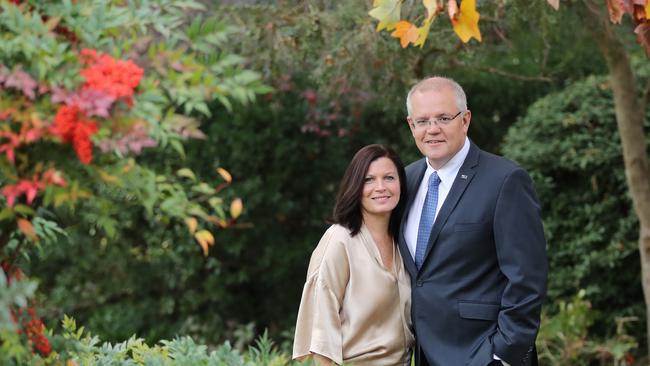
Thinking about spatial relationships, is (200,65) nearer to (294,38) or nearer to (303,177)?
(294,38)

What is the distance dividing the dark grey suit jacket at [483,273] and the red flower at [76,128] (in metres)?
1.74

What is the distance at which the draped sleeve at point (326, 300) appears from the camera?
3.70m

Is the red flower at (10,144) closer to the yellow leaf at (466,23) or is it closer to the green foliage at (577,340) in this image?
the yellow leaf at (466,23)

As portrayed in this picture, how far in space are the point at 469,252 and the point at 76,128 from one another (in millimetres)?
1813

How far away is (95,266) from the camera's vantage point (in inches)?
393

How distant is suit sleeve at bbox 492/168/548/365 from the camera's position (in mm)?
3516

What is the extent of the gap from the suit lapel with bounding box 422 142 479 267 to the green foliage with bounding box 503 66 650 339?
3.75 meters

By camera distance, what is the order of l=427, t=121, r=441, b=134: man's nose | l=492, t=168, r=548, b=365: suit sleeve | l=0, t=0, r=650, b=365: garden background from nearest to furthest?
l=0, t=0, r=650, b=365: garden background
l=492, t=168, r=548, b=365: suit sleeve
l=427, t=121, r=441, b=134: man's nose

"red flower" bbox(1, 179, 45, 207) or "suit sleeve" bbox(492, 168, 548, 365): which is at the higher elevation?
"red flower" bbox(1, 179, 45, 207)

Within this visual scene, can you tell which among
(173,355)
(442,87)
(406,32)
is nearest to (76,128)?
(173,355)

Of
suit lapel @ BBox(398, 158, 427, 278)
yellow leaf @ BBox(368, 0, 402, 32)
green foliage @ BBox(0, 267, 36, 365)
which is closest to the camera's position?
green foliage @ BBox(0, 267, 36, 365)

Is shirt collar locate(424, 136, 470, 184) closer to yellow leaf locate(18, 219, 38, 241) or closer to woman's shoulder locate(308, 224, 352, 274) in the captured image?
woman's shoulder locate(308, 224, 352, 274)

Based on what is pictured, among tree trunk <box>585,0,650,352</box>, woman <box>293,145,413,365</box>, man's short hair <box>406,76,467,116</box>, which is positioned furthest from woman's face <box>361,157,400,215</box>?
tree trunk <box>585,0,650,352</box>

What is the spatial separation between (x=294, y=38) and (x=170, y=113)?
13.8 ft
